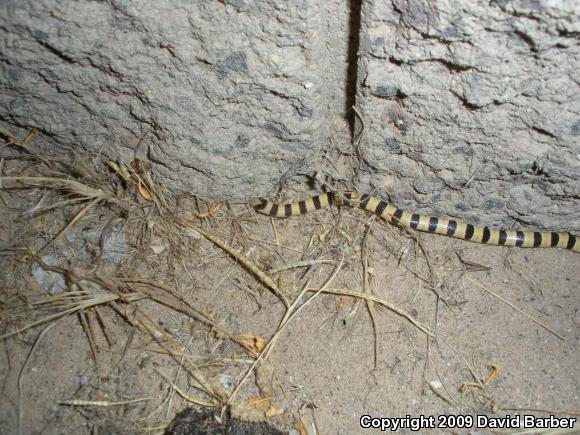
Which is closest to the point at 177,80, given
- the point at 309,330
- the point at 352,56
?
the point at 352,56

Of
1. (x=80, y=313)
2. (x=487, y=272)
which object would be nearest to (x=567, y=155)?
(x=487, y=272)

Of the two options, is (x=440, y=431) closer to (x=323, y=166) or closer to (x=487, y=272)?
(x=487, y=272)

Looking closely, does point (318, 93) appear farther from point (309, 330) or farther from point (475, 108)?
point (309, 330)

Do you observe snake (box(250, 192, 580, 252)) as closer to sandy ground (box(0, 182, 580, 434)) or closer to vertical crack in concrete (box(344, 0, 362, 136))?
sandy ground (box(0, 182, 580, 434))

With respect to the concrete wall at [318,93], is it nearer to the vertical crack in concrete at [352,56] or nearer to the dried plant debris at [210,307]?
the vertical crack in concrete at [352,56]

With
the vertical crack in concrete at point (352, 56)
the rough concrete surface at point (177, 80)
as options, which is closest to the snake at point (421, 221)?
the rough concrete surface at point (177, 80)
